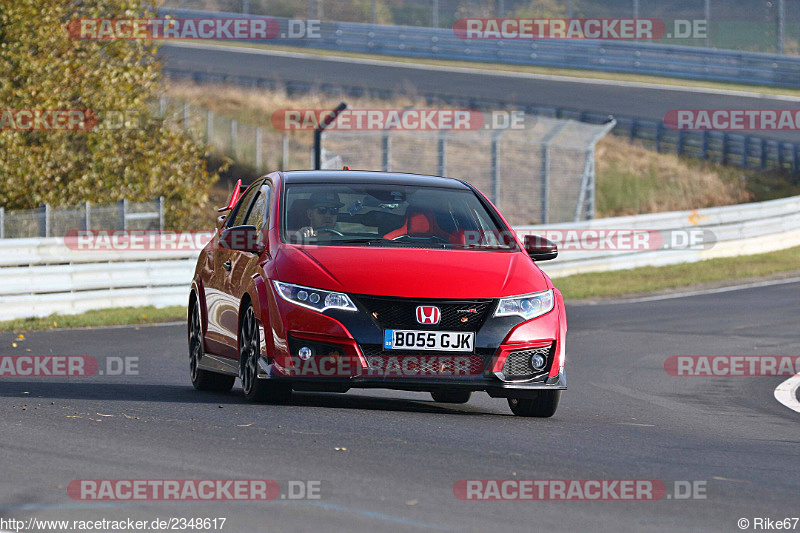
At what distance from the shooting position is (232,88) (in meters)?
42.4

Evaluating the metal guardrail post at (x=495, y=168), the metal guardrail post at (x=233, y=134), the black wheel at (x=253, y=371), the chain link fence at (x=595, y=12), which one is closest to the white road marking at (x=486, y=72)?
the chain link fence at (x=595, y=12)

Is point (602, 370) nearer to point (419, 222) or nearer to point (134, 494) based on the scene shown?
point (419, 222)

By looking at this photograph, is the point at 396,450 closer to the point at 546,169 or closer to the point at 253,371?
the point at 253,371

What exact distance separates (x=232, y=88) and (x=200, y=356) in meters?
32.7

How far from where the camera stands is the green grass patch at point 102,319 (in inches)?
698

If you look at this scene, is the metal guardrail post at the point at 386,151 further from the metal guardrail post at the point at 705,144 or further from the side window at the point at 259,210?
the side window at the point at 259,210

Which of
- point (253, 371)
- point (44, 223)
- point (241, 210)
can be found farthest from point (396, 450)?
point (44, 223)

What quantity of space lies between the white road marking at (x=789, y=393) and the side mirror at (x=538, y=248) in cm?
277

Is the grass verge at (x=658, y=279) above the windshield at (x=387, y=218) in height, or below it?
below

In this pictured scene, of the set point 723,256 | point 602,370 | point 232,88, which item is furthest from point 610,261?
point 232,88

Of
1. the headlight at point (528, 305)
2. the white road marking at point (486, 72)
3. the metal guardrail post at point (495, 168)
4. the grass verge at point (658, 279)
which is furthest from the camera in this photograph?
the white road marking at point (486, 72)

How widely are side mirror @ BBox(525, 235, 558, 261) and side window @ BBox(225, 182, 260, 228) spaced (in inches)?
85.4

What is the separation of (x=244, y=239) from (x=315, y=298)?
46.6 inches

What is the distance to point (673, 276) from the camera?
2622cm
